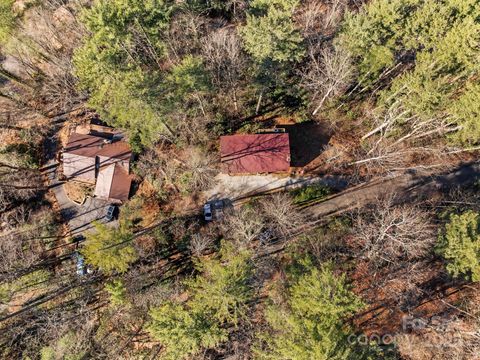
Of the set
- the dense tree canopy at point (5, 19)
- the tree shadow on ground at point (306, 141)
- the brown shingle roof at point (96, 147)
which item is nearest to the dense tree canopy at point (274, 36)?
the tree shadow on ground at point (306, 141)

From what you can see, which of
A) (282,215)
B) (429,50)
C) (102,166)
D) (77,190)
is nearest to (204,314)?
(282,215)

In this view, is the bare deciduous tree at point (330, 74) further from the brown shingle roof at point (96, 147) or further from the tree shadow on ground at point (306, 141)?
the brown shingle roof at point (96, 147)

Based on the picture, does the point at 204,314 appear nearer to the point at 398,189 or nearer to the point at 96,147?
the point at 96,147

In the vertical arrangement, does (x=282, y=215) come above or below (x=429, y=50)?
below

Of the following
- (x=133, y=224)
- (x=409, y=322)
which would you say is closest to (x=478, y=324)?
(x=409, y=322)

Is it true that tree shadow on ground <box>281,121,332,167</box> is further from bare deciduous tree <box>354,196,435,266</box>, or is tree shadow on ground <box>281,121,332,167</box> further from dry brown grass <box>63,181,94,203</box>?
dry brown grass <box>63,181,94,203</box>

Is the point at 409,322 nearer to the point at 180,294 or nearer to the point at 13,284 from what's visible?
the point at 180,294

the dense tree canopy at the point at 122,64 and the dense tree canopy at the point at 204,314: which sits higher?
the dense tree canopy at the point at 122,64
